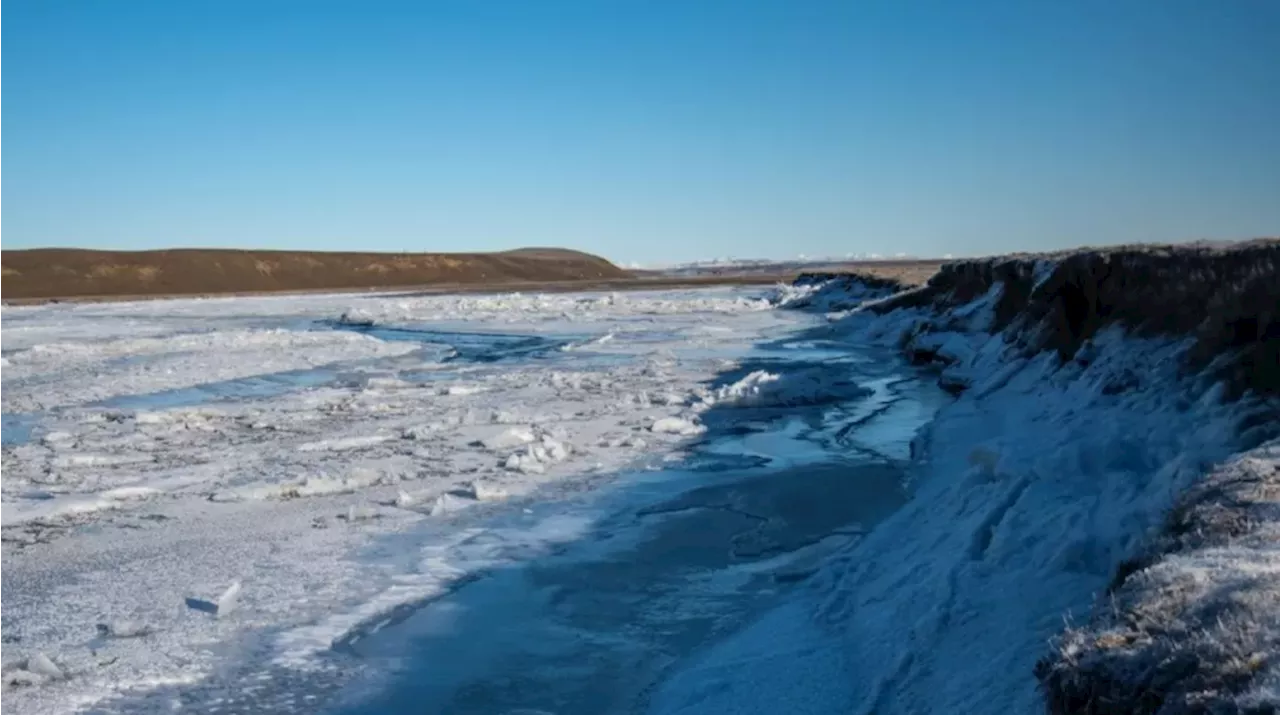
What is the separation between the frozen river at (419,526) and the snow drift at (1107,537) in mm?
1037

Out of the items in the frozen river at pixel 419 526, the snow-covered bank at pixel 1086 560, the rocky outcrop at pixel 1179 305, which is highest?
the rocky outcrop at pixel 1179 305

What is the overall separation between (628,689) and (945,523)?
A: 8.48 ft

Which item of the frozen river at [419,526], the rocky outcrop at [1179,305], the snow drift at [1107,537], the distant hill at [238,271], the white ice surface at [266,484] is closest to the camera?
the snow drift at [1107,537]

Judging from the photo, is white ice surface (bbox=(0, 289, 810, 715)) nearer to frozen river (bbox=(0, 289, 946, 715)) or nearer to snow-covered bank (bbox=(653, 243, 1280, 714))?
frozen river (bbox=(0, 289, 946, 715))

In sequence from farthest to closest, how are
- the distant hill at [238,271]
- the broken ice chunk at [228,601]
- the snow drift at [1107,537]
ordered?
1. the distant hill at [238,271]
2. the broken ice chunk at [228,601]
3. the snow drift at [1107,537]

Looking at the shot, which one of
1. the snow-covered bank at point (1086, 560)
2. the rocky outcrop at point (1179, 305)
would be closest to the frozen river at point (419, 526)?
the snow-covered bank at point (1086, 560)

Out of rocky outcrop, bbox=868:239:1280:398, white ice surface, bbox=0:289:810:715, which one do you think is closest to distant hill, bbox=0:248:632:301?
white ice surface, bbox=0:289:810:715

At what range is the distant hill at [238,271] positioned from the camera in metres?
90.0

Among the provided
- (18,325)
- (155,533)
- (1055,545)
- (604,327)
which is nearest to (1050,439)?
(1055,545)

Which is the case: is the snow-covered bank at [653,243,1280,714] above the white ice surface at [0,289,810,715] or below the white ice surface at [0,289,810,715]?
above

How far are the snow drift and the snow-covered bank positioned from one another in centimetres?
1

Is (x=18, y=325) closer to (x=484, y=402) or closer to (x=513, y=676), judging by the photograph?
(x=484, y=402)

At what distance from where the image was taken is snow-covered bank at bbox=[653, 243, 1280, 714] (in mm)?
3396

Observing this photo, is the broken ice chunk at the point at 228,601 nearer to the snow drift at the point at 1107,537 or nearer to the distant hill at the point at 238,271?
the snow drift at the point at 1107,537
